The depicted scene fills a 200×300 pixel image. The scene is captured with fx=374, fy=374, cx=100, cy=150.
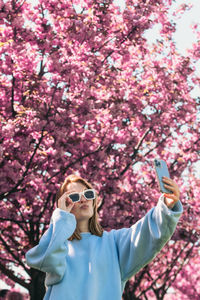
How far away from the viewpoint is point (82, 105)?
6617 millimetres

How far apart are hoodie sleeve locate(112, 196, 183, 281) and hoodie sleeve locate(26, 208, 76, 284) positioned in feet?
1.27

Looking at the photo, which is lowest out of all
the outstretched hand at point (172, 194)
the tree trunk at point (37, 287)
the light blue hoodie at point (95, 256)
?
the light blue hoodie at point (95, 256)

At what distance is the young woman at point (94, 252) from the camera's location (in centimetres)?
227

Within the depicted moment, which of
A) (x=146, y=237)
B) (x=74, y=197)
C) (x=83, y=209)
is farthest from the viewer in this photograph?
(x=83, y=209)

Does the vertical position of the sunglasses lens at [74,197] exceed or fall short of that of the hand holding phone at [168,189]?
it exceeds it

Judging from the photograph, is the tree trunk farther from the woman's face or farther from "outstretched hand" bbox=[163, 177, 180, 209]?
"outstretched hand" bbox=[163, 177, 180, 209]

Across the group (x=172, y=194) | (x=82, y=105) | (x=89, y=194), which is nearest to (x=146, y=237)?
(x=172, y=194)

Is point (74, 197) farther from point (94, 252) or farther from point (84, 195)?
point (94, 252)

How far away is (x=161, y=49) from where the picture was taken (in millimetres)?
9523

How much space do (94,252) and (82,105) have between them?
14.5 ft

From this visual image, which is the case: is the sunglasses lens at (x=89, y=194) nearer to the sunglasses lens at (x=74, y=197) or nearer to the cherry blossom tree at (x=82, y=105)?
the sunglasses lens at (x=74, y=197)

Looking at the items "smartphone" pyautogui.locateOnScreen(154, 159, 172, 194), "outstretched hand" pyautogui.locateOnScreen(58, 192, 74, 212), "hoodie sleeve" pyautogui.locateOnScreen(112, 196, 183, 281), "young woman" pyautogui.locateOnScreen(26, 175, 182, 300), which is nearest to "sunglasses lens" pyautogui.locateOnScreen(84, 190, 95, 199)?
"young woman" pyautogui.locateOnScreen(26, 175, 182, 300)

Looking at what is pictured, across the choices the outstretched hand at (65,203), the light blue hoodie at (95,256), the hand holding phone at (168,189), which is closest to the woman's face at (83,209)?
the outstretched hand at (65,203)

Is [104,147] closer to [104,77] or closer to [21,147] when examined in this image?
[104,77]
